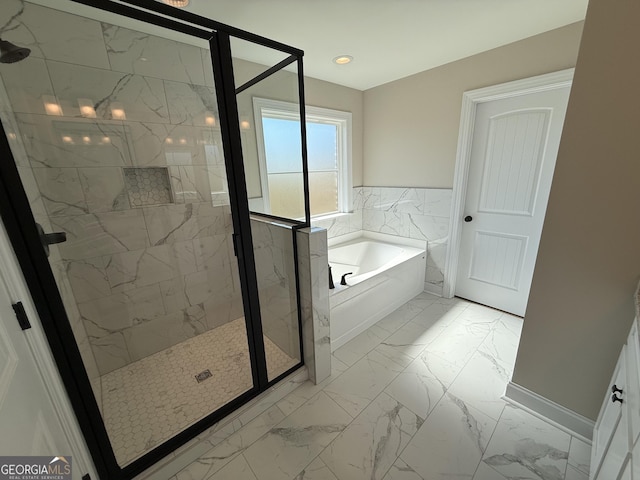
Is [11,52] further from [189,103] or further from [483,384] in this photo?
[483,384]

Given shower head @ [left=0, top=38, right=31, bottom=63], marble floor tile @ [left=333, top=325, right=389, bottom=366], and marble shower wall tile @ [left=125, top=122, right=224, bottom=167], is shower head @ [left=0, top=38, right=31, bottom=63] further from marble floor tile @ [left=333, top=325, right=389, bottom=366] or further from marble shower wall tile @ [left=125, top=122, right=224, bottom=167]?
marble floor tile @ [left=333, top=325, right=389, bottom=366]

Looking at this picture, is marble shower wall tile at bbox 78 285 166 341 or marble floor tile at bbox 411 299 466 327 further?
marble floor tile at bbox 411 299 466 327

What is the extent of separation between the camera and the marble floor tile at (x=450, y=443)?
124cm

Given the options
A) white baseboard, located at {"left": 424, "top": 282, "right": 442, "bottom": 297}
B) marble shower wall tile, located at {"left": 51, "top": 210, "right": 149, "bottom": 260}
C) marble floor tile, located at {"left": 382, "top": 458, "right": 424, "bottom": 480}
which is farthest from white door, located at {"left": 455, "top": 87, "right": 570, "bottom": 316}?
marble shower wall tile, located at {"left": 51, "top": 210, "right": 149, "bottom": 260}

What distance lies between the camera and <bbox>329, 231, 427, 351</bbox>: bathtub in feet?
7.00

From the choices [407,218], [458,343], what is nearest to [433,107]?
Result: [407,218]

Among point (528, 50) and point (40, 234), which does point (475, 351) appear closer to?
point (528, 50)

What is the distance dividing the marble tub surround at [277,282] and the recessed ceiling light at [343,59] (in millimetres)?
1579

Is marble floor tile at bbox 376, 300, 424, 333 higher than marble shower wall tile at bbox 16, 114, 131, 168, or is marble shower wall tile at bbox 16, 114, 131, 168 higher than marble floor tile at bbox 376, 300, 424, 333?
marble shower wall tile at bbox 16, 114, 131, 168

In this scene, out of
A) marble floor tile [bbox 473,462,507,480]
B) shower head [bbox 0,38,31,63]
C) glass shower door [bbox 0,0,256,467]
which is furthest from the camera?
glass shower door [bbox 0,0,256,467]

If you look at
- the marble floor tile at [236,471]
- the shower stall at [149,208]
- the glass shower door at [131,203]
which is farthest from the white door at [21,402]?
the marble floor tile at [236,471]

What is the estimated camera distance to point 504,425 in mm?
1449

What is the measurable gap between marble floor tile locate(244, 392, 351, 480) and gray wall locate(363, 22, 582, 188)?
2.32 meters

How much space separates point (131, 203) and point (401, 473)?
2340 mm
